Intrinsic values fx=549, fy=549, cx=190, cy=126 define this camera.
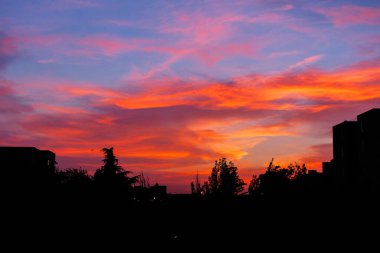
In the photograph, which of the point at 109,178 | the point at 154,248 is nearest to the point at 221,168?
the point at 109,178

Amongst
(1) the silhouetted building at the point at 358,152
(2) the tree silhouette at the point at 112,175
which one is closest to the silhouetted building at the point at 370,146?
(1) the silhouetted building at the point at 358,152

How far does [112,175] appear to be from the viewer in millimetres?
58250

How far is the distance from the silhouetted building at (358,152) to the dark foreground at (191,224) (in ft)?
81.9

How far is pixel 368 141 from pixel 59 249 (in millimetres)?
43220

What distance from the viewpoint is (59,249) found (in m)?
34.2

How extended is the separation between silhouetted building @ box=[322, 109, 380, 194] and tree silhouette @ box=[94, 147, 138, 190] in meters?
22.8

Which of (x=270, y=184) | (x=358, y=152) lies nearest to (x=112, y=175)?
(x=270, y=184)

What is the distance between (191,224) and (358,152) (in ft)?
127

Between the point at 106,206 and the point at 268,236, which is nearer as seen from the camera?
the point at 268,236

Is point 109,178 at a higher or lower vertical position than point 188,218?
higher

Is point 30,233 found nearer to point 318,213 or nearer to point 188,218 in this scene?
point 188,218

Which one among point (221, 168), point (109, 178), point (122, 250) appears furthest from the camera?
point (109, 178)

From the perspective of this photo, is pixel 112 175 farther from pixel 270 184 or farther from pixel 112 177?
pixel 270 184

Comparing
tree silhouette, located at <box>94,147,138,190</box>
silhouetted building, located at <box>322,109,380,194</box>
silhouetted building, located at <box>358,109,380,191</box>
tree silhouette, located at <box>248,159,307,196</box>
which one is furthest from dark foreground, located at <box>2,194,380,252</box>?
silhouetted building, located at <box>358,109,380,191</box>
